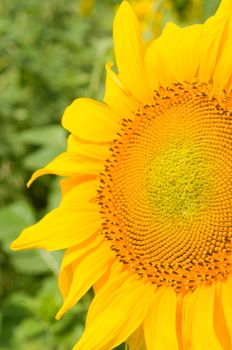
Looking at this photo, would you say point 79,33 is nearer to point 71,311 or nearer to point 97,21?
point 97,21

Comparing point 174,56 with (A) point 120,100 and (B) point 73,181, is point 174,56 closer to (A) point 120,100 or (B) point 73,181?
(A) point 120,100

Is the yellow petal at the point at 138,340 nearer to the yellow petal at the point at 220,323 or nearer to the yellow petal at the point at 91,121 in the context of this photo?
the yellow petal at the point at 220,323

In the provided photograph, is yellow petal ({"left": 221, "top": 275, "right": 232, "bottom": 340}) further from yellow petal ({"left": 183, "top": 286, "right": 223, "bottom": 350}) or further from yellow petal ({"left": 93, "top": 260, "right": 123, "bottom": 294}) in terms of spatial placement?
yellow petal ({"left": 93, "top": 260, "right": 123, "bottom": 294})

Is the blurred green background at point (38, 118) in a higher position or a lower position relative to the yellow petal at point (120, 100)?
lower


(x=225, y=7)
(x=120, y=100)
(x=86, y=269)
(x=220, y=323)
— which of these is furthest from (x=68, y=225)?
(x=225, y=7)

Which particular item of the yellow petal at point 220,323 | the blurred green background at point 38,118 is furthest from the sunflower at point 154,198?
the blurred green background at point 38,118

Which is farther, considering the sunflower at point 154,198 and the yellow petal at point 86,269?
the yellow petal at point 86,269

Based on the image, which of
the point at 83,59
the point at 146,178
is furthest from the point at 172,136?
the point at 83,59

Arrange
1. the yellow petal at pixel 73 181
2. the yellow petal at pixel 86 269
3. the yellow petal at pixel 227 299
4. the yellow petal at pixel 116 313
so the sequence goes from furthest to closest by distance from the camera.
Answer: the yellow petal at pixel 73 181 → the yellow petal at pixel 86 269 → the yellow petal at pixel 116 313 → the yellow petal at pixel 227 299
